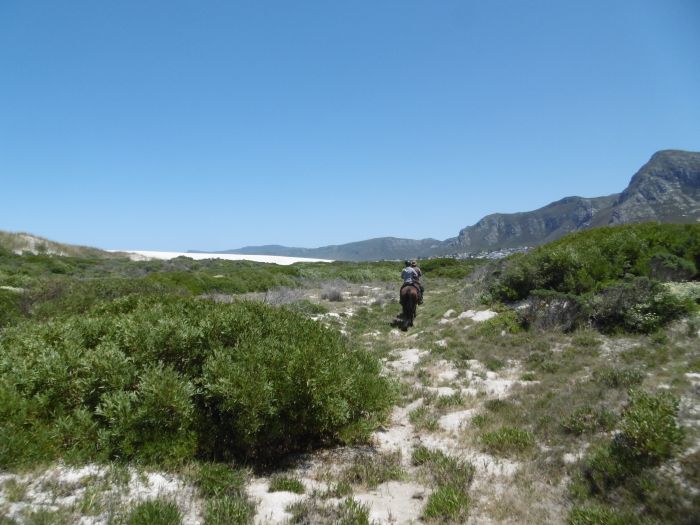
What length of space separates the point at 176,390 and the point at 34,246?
166 ft

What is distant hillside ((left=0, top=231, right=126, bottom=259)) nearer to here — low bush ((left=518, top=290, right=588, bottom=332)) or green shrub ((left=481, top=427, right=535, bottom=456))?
low bush ((left=518, top=290, right=588, bottom=332))

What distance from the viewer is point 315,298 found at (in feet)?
70.6

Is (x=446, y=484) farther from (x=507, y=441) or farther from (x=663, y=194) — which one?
(x=663, y=194)

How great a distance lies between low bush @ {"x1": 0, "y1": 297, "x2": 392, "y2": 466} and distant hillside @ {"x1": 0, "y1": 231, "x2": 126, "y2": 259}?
43.4m

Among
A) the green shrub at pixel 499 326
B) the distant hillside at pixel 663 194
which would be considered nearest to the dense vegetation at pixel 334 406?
the green shrub at pixel 499 326

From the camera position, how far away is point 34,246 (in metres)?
43.4

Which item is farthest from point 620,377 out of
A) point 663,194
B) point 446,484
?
point 663,194

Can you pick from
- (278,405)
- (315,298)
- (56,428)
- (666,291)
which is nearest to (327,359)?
(278,405)

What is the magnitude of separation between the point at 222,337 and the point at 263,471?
210 cm

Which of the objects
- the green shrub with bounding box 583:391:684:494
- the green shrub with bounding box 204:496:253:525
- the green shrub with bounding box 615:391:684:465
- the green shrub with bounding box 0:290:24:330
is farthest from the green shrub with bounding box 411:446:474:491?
the green shrub with bounding box 0:290:24:330

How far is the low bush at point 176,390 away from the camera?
455cm

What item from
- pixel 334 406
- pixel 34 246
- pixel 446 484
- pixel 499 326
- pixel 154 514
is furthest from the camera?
pixel 34 246

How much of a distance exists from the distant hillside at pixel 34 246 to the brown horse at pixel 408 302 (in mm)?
41704

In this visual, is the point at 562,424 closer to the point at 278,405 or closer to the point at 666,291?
the point at 278,405
